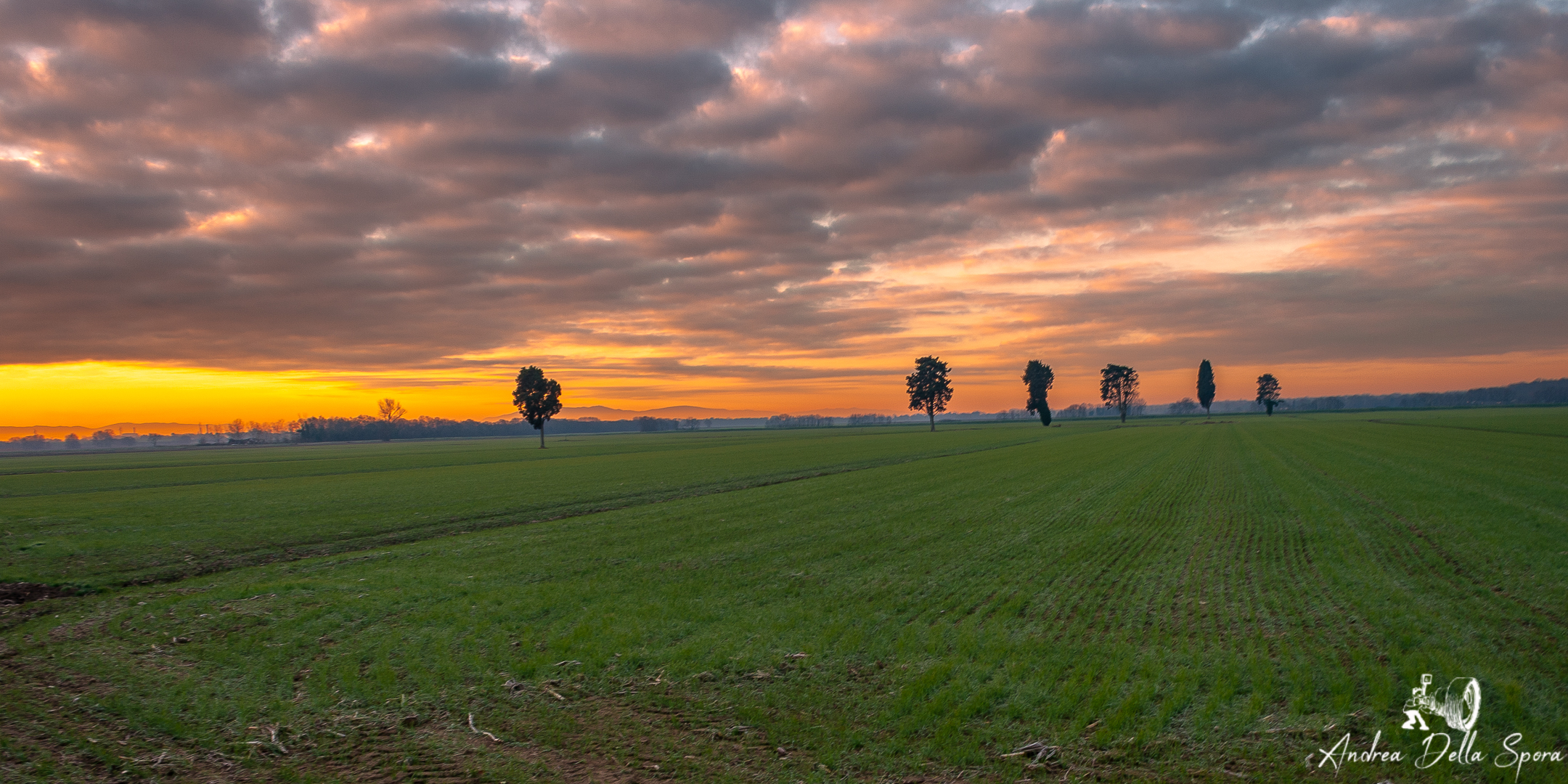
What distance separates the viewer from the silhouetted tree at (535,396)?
104m

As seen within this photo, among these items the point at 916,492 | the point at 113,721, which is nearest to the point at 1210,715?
the point at 113,721

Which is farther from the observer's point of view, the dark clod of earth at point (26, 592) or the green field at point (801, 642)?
the dark clod of earth at point (26, 592)

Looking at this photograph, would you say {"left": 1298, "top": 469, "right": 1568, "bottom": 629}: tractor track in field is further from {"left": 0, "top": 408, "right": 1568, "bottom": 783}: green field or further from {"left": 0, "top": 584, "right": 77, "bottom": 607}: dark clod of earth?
{"left": 0, "top": 584, "right": 77, "bottom": 607}: dark clod of earth

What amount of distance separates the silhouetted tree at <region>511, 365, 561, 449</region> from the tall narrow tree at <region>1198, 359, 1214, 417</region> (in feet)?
504

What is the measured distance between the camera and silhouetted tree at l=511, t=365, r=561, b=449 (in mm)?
103562

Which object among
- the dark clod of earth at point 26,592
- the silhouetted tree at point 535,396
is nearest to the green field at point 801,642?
the dark clod of earth at point 26,592

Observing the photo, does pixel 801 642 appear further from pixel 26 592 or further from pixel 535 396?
pixel 535 396

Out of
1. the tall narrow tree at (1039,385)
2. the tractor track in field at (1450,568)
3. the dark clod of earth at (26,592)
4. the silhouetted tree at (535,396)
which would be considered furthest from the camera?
the tall narrow tree at (1039,385)

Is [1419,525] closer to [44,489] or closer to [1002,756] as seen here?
[1002,756]

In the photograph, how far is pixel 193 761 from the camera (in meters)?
7.38

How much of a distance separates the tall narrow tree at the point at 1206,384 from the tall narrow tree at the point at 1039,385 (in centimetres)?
5223

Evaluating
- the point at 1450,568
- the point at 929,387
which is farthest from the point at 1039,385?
the point at 1450,568

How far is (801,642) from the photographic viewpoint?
10555 millimetres

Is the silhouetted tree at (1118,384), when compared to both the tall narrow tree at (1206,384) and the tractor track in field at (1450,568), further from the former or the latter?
the tractor track in field at (1450,568)
